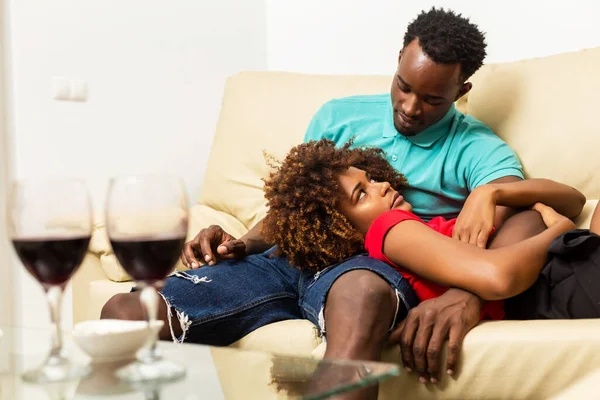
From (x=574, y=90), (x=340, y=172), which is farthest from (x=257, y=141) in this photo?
(x=574, y=90)

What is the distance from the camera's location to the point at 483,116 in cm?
192

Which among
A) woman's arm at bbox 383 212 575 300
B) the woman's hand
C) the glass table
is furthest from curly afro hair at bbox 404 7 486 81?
the glass table

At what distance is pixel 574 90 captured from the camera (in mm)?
1784

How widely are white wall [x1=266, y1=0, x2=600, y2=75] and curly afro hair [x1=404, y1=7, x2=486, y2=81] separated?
1.57 feet

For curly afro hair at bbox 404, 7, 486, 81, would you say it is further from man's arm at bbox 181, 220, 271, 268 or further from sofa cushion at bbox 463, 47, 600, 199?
man's arm at bbox 181, 220, 271, 268

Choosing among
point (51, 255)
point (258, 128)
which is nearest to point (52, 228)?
point (51, 255)

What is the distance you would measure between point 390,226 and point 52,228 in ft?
2.40

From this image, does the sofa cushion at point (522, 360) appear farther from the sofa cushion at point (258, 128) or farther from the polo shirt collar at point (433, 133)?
the sofa cushion at point (258, 128)

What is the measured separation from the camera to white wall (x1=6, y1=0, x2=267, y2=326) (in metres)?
2.28

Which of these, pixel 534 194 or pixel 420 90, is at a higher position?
pixel 420 90

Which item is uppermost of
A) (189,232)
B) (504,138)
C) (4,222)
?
(504,138)

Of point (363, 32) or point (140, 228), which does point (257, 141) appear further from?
point (140, 228)

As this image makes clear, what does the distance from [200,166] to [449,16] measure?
122 cm

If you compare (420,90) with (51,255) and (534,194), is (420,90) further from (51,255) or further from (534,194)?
(51,255)
